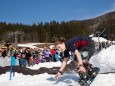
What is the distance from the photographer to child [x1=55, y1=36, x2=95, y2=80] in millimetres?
7051

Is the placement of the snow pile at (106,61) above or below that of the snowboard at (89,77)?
above

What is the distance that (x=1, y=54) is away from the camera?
14.5m

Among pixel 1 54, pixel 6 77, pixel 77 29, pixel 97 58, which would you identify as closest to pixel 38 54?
pixel 1 54

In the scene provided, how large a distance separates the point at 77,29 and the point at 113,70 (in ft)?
413

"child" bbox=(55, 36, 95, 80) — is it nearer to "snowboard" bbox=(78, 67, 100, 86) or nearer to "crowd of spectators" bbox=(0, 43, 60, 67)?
"snowboard" bbox=(78, 67, 100, 86)

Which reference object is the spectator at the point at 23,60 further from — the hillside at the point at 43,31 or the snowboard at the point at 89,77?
the hillside at the point at 43,31

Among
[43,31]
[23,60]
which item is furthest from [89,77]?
[43,31]

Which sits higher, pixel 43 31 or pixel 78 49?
pixel 43 31

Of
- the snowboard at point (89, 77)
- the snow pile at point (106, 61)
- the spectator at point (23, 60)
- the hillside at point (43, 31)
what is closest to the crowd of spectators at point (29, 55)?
the spectator at point (23, 60)

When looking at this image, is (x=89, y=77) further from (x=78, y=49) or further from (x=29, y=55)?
(x=29, y=55)

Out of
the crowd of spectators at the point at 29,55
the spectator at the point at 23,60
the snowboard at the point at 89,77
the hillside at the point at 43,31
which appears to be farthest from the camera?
the hillside at the point at 43,31

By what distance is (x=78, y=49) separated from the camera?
303 inches

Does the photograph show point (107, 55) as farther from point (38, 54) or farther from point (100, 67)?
point (38, 54)

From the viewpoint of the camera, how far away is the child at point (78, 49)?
705 centimetres
